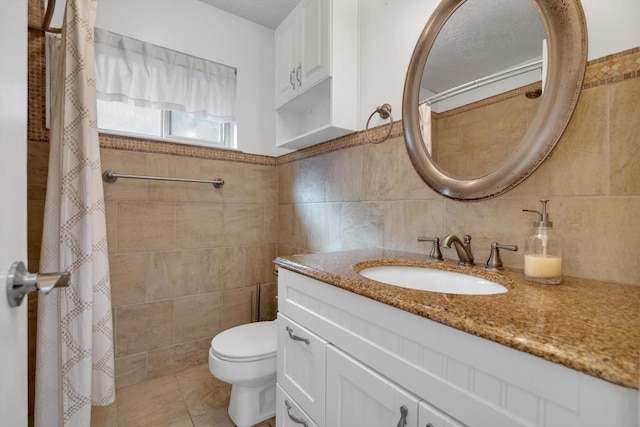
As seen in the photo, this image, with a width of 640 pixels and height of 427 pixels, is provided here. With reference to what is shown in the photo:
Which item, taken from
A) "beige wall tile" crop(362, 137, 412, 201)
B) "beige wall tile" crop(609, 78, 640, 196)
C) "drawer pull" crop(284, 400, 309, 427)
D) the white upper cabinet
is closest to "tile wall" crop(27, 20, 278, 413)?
the white upper cabinet

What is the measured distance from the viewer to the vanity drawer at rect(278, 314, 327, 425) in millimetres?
967

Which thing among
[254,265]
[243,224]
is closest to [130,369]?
[254,265]

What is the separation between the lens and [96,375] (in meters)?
1.33

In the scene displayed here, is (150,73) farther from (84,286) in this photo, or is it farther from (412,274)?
(412,274)

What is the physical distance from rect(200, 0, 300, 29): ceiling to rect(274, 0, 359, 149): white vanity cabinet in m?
0.27

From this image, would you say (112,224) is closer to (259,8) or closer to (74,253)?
(74,253)

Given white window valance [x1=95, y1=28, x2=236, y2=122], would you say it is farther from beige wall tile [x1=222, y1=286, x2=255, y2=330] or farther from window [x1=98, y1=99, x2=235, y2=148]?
beige wall tile [x1=222, y1=286, x2=255, y2=330]

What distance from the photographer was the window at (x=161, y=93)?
1802 millimetres

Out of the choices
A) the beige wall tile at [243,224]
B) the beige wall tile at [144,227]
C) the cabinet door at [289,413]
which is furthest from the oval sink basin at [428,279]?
the beige wall tile at [144,227]

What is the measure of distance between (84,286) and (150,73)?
1416mm

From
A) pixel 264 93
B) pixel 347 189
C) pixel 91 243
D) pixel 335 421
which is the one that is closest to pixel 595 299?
pixel 335 421

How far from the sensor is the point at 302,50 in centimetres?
173

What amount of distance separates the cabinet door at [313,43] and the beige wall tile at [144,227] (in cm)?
121

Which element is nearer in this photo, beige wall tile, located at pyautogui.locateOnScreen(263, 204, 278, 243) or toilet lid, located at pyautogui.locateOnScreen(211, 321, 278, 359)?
toilet lid, located at pyautogui.locateOnScreen(211, 321, 278, 359)
